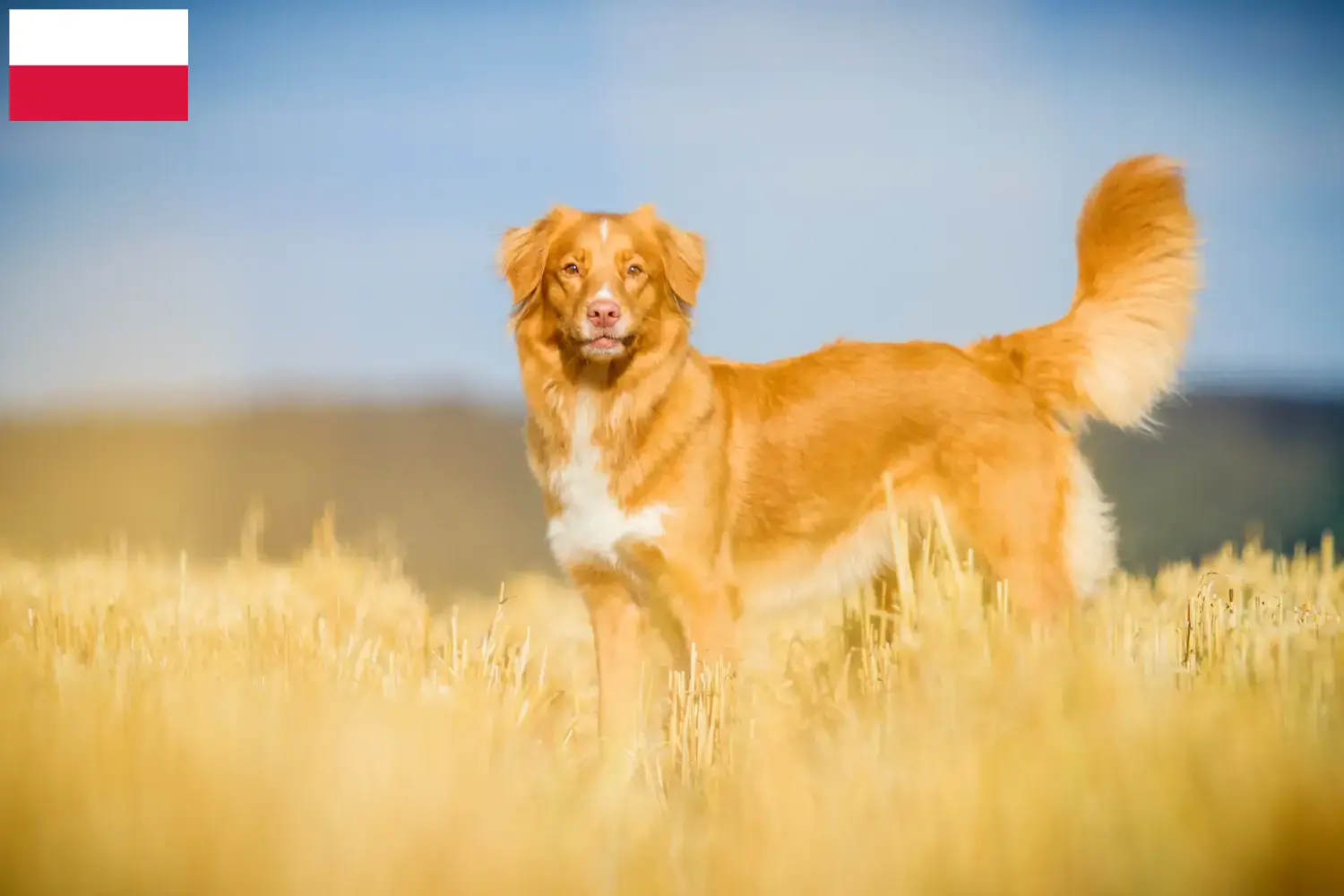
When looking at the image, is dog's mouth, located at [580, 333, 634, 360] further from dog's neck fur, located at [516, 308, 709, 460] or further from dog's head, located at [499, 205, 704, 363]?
dog's neck fur, located at [516, 308, 709, 460]

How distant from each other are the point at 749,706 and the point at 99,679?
1.50 m

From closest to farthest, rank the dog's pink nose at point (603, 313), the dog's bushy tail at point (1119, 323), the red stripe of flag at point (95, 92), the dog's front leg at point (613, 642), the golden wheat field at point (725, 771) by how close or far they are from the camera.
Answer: the golden wheat field at point (725, 771)
the dog's pink nose at point (603, 313)
the dog's front leg at point (613, 642)
the red stripe of flag at point (95, 92)
the dog's bushy tail at point (1119, 323)

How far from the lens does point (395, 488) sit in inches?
183

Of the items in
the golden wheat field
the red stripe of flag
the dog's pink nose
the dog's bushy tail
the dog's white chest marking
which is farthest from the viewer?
the dog's bushy tail

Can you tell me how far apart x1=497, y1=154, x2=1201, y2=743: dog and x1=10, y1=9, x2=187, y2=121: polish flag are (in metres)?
1.08

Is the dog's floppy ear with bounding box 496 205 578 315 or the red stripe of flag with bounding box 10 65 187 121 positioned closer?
the dog's floppy ear with bounding box 496 205 578 315

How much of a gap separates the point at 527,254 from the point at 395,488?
5.87 ft

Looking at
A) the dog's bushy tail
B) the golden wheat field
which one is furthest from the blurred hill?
the golden wheat field

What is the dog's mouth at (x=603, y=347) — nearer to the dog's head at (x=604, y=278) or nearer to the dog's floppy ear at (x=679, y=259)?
the dog's head at (x=604, y=278)

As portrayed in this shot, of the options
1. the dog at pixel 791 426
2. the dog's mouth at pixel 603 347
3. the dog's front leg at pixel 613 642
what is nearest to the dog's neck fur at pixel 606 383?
the dog at pixel 791 426

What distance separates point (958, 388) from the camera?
11.2ft

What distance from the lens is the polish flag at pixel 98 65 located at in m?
3.23

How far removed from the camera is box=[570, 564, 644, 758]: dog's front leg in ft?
10.4

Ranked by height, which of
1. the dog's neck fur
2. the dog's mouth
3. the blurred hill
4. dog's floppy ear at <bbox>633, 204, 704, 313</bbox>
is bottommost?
the blurred hill
